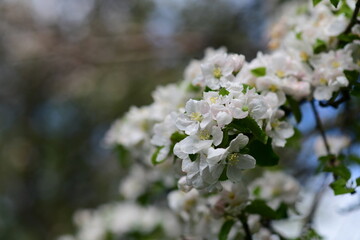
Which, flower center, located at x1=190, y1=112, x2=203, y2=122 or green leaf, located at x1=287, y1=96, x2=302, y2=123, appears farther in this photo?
green leaf, located at x1=287, y1=96, x2=302, y2=123

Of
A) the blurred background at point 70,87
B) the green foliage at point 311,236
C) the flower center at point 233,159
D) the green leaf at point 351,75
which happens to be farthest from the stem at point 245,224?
the blurred background at point 70,87

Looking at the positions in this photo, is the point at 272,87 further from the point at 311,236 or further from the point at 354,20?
the point at 311,236

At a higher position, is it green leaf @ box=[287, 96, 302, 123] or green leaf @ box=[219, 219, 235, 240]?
green leaf @ box=[287, 96, 302, 123]

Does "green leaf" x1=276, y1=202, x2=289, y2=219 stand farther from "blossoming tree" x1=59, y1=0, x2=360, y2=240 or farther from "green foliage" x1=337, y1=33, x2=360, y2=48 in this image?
"green foliage" x1=337, y1=33, x2=360, y2=48

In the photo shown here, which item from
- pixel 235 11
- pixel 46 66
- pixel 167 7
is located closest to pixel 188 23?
pixel 167 7

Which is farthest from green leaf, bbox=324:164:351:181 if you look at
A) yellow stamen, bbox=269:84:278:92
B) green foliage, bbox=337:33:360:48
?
green foliage, bbox=337:33:360:48

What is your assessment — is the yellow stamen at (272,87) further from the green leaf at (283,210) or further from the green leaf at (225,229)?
the green leaf at (283,210)

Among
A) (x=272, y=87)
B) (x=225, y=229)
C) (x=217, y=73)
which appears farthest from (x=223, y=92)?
(x=225, y=229)
